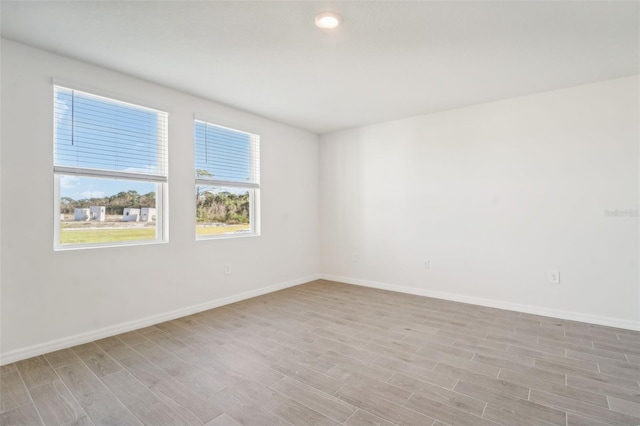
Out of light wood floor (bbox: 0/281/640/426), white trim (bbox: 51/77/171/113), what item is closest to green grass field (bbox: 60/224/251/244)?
light wood floor (bbox: 0/281/640/426)

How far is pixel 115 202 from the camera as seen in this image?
3059mm

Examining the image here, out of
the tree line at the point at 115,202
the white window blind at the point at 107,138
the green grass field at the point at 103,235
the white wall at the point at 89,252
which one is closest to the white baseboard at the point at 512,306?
the white wall at the point at 89,252

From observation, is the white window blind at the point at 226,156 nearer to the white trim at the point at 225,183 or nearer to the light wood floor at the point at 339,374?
the white trim at the point at 225,183

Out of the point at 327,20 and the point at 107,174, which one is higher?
the point at 327,20

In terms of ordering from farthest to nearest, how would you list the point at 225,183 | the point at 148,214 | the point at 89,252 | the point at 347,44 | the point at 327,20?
the point at 225,183, the point at 148,214, the point at 89,252, the point at 347,44, the point at 327,20

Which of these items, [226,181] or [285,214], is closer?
[226,181]

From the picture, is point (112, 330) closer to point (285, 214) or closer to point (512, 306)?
point (285, 214)

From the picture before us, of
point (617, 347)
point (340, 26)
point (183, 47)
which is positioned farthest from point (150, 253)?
point (617, 347)

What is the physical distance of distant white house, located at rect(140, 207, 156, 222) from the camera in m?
3.25

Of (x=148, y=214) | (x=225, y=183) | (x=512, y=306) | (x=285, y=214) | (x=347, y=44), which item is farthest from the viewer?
(x=285, y=214)

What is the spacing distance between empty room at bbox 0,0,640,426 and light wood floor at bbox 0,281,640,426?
0.8 inches

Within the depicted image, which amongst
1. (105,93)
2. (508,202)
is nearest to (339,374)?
(508,202)

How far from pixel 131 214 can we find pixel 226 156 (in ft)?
4.44

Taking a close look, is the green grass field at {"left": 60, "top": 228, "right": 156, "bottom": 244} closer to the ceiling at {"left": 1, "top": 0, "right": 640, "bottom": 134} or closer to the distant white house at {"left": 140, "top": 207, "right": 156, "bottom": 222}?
the distant white house at {"left": 140, "top": 207, "right": 156, "bottom": 222}
